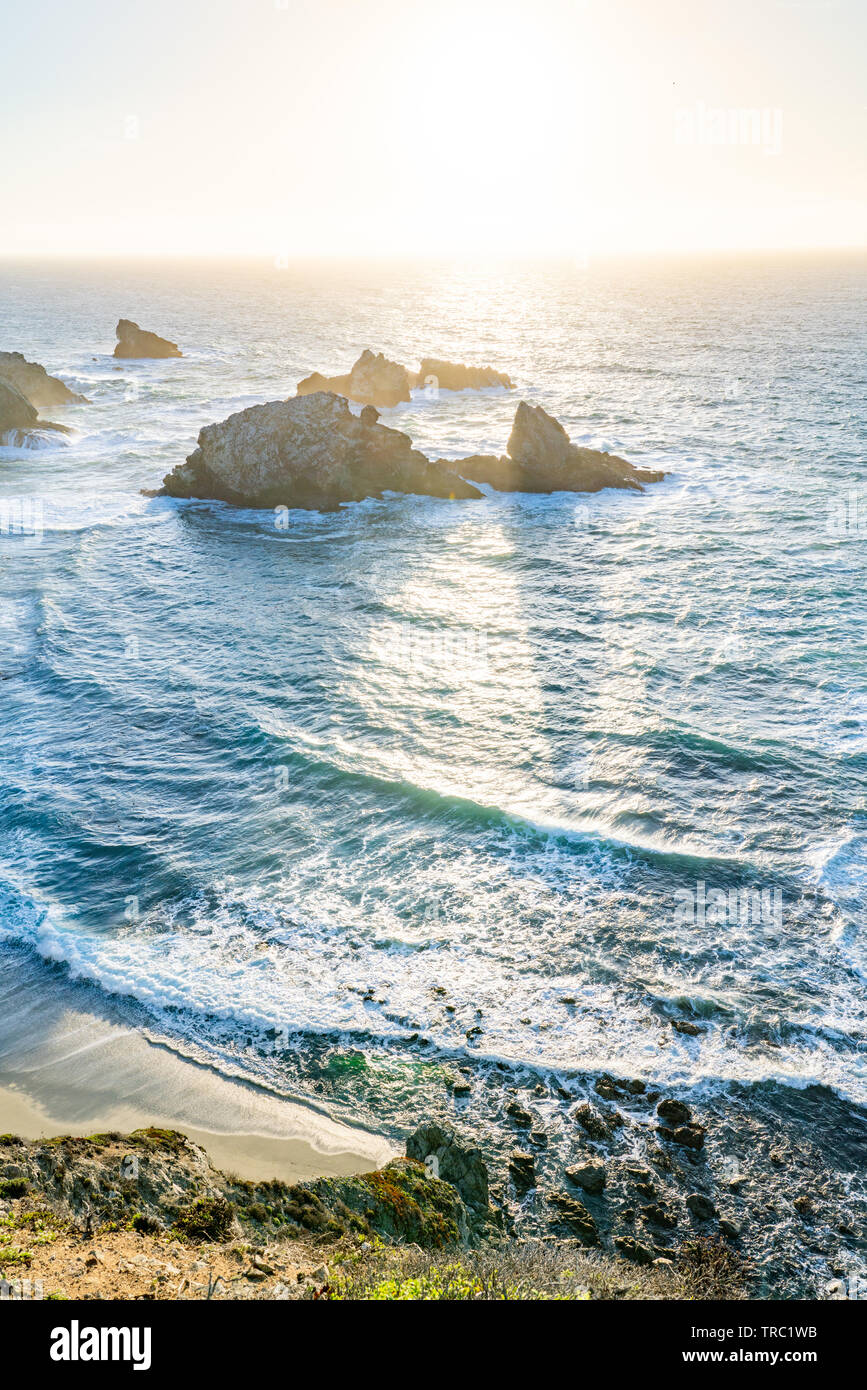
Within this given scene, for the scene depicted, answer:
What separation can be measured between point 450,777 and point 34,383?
7075 centimetres

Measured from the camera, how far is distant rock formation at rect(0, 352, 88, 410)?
70312mm

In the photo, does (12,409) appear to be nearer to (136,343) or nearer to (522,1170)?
(136,343)

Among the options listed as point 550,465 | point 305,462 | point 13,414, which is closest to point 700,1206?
point 305,462

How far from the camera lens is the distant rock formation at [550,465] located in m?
49.2

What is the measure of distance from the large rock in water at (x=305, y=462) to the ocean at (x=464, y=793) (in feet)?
5.61

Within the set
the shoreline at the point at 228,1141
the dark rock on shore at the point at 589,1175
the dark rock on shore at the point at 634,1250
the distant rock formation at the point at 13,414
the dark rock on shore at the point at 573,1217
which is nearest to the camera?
the dark rock on shore at the point at 634,1250

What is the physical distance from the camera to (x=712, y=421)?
64938mm

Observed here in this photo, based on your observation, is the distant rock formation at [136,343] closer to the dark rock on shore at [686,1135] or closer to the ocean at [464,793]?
the ocean at [464,793]

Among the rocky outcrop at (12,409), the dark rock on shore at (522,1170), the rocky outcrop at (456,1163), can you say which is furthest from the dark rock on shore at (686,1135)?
the rocky outcrop at (12,409)

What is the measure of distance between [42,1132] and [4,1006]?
3.61m

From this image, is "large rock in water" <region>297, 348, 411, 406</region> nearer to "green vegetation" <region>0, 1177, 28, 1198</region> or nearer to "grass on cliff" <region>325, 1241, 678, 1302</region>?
"green vegetation" <region>0, 1177, 28, 1198</region>

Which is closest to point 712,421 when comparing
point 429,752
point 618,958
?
point 429,752

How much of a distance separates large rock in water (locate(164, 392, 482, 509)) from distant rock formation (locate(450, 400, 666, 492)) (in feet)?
9.69

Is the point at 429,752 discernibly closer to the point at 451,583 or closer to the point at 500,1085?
the point at 500,1085
